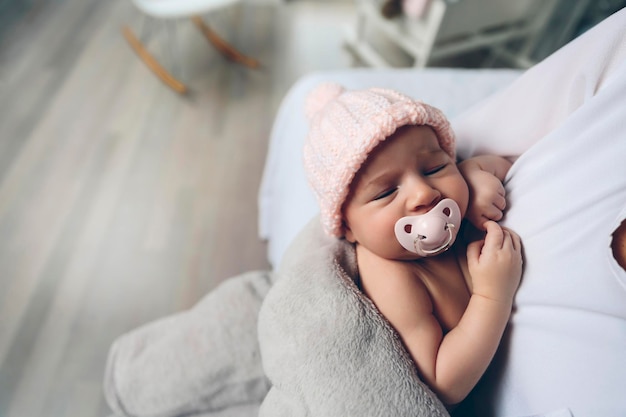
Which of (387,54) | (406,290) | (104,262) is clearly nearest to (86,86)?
(104,262)

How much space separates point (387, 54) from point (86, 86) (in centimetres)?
154

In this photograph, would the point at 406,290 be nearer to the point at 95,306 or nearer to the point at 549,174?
the point at 549,174

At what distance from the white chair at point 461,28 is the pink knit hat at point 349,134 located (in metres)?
1.21

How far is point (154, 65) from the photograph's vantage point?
200 centimetres

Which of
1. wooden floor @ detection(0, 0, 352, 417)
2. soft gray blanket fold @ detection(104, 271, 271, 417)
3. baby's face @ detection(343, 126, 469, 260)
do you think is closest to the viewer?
baby's face @ detection(343, 126, 469, 260)

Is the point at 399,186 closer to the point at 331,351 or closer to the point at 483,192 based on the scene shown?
the point at 483,192

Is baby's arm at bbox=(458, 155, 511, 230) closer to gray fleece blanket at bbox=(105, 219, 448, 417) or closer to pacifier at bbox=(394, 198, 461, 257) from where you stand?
pacifier at bbox=(394, 198, 461, 257)

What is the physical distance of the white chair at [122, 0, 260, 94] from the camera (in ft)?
5.74

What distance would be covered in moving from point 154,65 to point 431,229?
191cm

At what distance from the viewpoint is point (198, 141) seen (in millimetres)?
1740

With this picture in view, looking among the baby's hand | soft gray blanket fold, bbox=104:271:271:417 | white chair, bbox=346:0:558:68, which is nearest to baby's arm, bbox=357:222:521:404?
the baby's hand

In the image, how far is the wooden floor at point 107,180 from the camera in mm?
1176

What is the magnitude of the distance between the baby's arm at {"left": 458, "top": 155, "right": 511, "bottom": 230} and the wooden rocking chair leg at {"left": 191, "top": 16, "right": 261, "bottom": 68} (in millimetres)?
1754

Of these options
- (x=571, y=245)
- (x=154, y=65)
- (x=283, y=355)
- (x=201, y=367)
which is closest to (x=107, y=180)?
(x=154, y=65)
